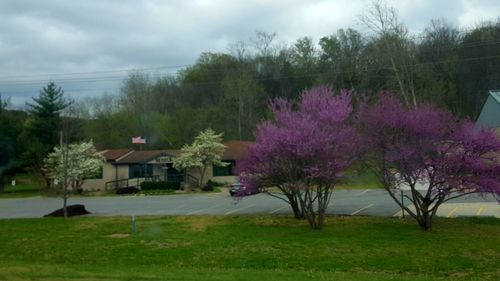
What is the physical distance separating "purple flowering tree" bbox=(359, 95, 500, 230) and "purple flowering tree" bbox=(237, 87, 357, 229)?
105 centimetres

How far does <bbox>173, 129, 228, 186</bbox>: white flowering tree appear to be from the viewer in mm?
53062

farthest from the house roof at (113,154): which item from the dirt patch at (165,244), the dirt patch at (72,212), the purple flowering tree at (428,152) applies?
the dirt patch at (165,244)

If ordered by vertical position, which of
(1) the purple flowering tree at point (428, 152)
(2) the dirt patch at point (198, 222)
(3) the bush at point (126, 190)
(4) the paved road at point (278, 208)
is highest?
(1) the purple flowering tree at point (428, 152)

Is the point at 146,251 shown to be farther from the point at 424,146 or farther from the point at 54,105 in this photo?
the point at 54,105

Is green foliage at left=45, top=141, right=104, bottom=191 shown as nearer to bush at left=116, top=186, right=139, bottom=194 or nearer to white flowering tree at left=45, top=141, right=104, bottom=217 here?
white flowering tree at left=45, top=141, right=104, bottom=217

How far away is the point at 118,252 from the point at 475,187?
40.4 ft

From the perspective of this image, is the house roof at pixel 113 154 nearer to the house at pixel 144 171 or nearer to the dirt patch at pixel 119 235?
the house at pixel 144 171

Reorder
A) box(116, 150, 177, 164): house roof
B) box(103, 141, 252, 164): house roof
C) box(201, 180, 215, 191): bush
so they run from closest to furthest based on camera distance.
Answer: box(201, 180, 215, 191): bush < box(116, 150, 177, 164): house roof < box(103, 141, 252, 164): house roof

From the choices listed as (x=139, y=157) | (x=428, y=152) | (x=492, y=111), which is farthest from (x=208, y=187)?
(x=428, y=152)

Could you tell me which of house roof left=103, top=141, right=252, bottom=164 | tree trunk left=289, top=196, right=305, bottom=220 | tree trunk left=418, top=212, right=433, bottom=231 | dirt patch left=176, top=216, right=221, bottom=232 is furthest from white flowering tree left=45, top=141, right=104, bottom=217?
tree trunk left=418, top=212, right=433, bottom=231

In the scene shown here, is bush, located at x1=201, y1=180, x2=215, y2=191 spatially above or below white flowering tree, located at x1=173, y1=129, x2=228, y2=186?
below

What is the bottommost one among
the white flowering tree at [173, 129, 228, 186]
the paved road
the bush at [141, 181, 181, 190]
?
the paved road

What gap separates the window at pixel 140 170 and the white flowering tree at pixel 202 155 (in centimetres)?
425

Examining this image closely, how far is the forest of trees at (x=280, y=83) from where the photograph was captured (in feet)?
205
